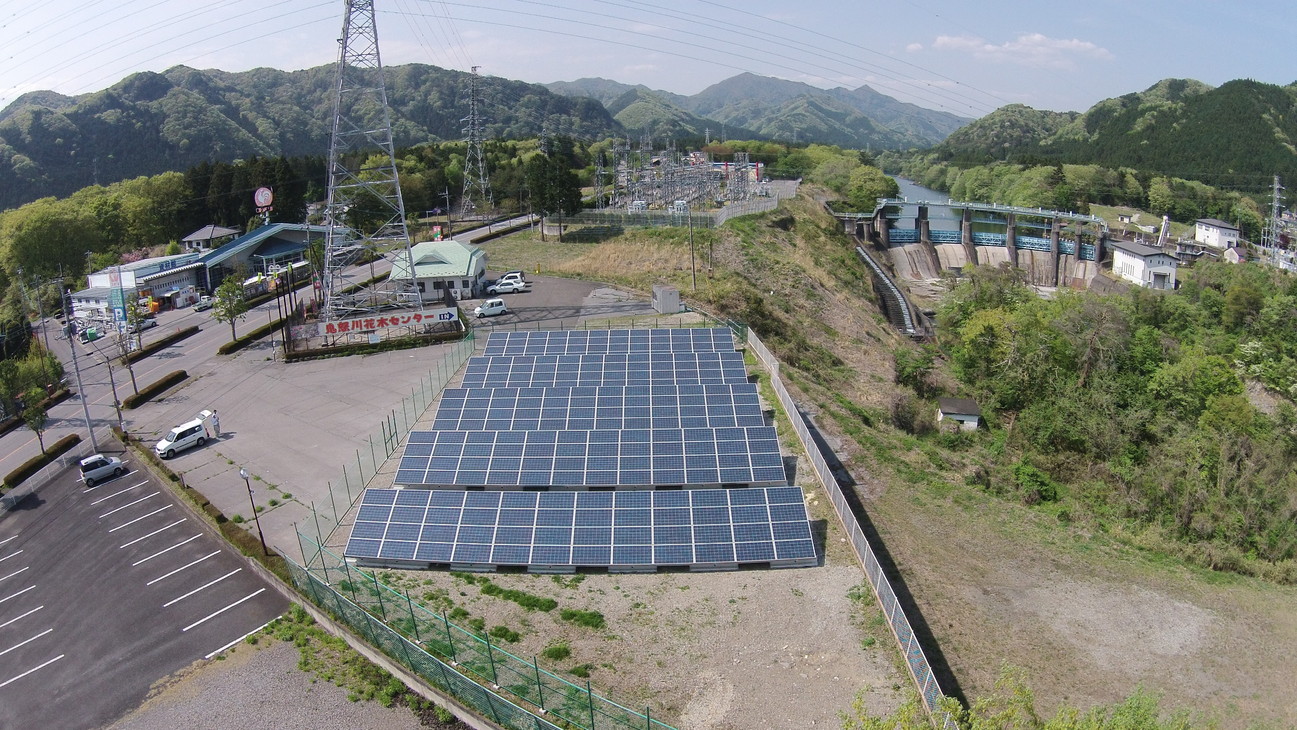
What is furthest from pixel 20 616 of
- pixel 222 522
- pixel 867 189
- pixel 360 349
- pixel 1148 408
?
pixel 867 189

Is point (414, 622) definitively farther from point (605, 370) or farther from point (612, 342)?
point (612, 342)

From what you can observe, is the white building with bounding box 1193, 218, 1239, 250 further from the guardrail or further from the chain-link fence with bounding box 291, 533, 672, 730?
the guardrail

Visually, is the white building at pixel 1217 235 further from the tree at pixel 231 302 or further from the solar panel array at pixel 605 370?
the tree at pixel 231 302

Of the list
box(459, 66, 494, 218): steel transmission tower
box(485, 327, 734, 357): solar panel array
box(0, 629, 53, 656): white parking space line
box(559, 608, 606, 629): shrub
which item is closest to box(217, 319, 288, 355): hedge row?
box(485, 327, 734, 357): solar panel array

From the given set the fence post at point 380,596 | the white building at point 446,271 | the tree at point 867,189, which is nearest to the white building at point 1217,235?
the tree at point 867,189

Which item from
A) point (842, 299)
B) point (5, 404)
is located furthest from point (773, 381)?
point (5, 404)

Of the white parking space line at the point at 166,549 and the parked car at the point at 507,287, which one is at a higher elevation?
the parked car at the point at 507,287

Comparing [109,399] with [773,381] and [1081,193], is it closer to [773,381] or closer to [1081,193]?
[773,381]
